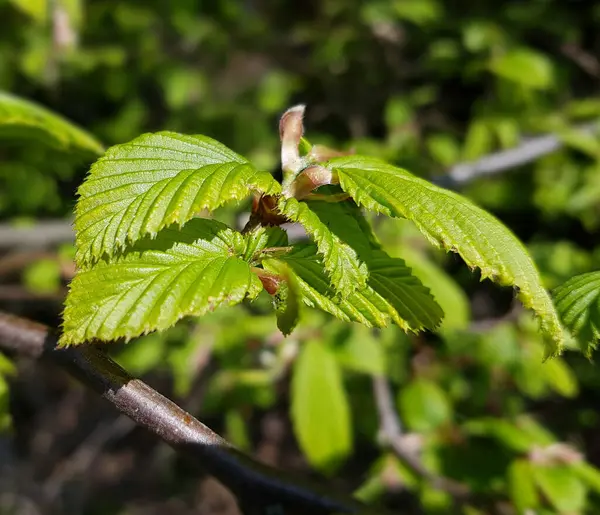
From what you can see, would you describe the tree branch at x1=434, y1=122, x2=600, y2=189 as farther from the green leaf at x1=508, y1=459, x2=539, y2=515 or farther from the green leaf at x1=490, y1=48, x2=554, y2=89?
the green leaf at x1=508, y1=459, x2=539, y2=515

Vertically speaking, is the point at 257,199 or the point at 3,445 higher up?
the point at 257,199

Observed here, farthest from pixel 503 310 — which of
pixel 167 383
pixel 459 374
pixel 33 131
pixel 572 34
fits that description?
pixel 33 131

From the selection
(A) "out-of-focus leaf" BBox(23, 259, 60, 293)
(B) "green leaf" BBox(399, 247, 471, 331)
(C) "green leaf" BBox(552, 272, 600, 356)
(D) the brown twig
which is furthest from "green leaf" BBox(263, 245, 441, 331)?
(D) the brown twig

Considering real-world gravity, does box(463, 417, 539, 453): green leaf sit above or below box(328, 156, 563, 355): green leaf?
below

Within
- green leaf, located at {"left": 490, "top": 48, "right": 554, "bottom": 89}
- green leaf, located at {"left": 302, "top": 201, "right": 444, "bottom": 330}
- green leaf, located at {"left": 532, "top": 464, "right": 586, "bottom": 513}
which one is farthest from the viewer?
green leaf, located at {"left": 490, "top": 48, "right": 554, "bottom": 89}

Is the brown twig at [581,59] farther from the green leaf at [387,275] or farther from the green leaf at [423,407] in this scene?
the green leaf at [387,275]

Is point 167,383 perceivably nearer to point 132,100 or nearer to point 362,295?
point 132,100
